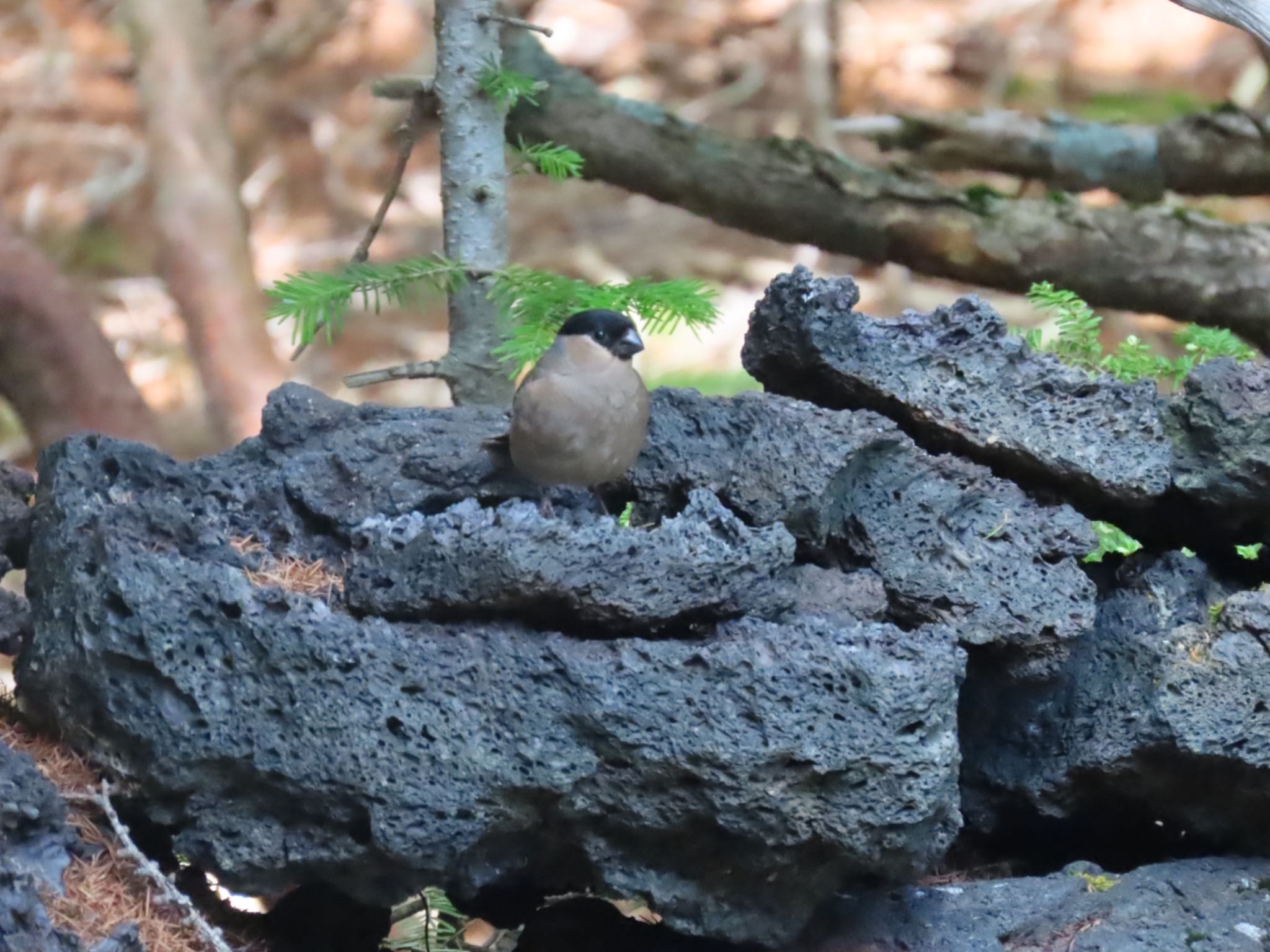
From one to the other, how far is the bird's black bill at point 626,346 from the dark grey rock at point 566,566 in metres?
0.39

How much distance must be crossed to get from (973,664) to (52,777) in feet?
5.75

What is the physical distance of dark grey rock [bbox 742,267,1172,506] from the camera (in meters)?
2.54

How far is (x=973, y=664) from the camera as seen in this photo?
2.58 m

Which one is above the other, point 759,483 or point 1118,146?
point 1118,146

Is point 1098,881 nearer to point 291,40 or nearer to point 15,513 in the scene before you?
point 15,513

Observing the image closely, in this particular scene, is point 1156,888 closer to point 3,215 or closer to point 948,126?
point 948,126

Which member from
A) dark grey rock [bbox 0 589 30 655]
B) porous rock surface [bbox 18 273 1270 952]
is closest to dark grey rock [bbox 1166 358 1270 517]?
porous rock surface [bbox 18 273 1270 952]

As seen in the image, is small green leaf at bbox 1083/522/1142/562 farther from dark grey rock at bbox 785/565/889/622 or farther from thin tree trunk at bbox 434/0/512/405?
thin tree trunk at bbox 434/0/512/405

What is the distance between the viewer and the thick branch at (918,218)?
4.44 metres

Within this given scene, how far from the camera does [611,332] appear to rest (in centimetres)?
254

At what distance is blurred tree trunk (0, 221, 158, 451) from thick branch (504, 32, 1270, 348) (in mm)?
1932

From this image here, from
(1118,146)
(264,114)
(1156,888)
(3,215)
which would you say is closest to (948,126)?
(1118,146)

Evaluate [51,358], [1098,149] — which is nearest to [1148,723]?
[1098,149]

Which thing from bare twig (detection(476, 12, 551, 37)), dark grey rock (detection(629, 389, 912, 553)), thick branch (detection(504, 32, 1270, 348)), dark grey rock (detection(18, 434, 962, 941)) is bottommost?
dark grey rock (detection(18, 434, 962, 941))
